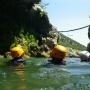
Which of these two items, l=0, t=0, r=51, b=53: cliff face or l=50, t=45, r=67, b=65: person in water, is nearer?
l=50, t=45, r=67, b=65: person in water

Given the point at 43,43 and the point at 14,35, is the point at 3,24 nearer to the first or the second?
the point at 14,35

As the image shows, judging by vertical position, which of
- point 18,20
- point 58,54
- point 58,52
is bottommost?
point 58,54

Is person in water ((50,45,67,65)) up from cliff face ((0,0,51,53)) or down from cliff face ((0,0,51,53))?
down

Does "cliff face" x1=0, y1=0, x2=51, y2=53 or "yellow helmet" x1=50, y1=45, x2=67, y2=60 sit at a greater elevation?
"cliff face" x1=0, y1=0, x2=51, y2=53

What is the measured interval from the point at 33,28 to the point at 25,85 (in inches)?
1393

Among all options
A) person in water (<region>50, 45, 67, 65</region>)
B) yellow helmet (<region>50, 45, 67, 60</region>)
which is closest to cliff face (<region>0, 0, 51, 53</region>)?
person in water (<region>50, 45, 67, 65</region>)

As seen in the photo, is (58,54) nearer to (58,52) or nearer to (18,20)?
(58,52)

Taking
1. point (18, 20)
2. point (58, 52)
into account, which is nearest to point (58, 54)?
point (58, 52)

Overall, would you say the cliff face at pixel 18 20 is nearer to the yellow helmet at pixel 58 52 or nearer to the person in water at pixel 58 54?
the person in water at pixel 58 54

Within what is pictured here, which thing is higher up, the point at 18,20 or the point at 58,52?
the point at 18,20

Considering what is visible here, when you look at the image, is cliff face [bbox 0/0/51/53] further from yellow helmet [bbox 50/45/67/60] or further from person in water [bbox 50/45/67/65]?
yellow helmet [bbox 50/45/67/60]

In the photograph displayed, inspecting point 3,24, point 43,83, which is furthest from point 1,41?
point 43,83

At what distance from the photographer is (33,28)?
45.3m

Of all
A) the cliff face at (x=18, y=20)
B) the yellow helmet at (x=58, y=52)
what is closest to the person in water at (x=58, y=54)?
the yellow helmet at (x=58, y=52)
